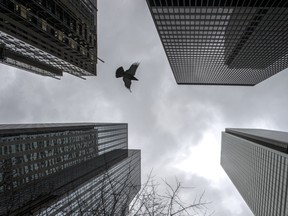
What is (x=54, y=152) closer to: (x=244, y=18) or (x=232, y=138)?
(x=244, y=18)

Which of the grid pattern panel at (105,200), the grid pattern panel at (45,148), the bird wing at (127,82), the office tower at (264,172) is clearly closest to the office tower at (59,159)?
the grid pattern panel at (45,148)

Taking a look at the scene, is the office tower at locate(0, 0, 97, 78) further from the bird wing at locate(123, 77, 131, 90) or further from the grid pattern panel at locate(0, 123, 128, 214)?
A: the bird wing at locate(123, 77, 131, 90)

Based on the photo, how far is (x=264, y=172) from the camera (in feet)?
301

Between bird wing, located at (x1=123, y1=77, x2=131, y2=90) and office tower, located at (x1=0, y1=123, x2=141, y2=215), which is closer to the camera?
bird wing, located at (x1=123, y1=77, x2=131, y2=90)

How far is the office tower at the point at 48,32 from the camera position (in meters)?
59.5

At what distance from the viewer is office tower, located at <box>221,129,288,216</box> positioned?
74.9 m

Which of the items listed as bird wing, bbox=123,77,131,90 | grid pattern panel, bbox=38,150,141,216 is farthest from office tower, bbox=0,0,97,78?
bird wing, bbox=123,77,131,90

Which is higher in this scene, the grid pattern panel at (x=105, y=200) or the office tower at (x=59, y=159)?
the grid pattern panel at (x=105, y=200)

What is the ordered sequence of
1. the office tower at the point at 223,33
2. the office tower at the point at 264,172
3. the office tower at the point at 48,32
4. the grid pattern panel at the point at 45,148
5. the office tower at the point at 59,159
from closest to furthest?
1. the office tower at the point at 48,32
2. the office tower at the point at 59,159
3. the grid pattern panel at the point at 45,148
4. the office tower at the point at 223,33
5. the office tower at the point at 264,172

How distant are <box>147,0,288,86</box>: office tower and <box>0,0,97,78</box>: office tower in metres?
21.4

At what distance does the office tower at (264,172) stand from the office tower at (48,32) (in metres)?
62.7

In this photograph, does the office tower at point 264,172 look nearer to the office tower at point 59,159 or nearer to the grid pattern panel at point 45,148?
the office tower at point 59,159

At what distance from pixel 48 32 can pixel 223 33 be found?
54167mm

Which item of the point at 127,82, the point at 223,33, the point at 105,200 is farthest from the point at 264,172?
the point at 105,200
